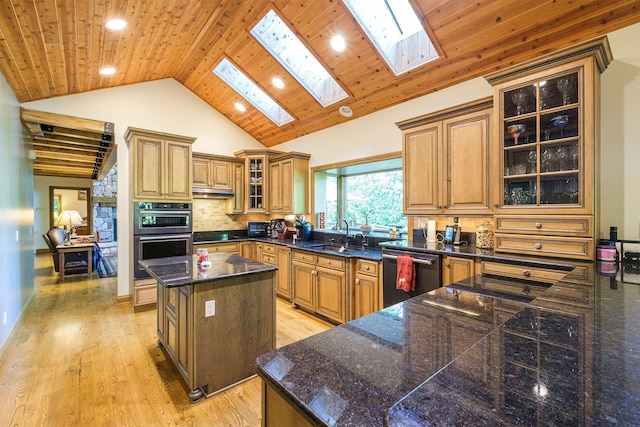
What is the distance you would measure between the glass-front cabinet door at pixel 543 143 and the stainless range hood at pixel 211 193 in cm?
428

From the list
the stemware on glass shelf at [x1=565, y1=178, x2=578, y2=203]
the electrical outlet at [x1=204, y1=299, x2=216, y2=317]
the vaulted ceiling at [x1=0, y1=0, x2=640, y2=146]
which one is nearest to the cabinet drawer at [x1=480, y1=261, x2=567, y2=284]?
the stemware on glass shelf at [x1=565, y1=178, x2=578, y2=203]

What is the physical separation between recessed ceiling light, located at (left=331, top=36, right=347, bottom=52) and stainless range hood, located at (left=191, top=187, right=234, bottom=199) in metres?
3.12

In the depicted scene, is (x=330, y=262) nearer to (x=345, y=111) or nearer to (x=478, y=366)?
(x=345, y=111)

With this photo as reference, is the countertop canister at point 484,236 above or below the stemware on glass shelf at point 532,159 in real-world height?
below

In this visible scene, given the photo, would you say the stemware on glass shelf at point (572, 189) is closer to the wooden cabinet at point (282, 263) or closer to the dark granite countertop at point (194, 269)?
the dark granite countertop at point (194, 269)

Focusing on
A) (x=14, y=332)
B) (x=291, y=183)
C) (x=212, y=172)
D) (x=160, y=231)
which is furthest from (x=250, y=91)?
(x=14, y=332)

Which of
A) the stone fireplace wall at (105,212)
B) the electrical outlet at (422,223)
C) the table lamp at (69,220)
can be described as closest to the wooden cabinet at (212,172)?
the electrical outlet at (422,223)

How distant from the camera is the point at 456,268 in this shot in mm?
2543

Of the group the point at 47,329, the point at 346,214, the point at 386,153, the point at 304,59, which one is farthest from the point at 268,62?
the point at 47,329

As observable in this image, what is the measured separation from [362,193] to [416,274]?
231 centimetres

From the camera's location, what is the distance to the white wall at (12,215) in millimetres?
2830

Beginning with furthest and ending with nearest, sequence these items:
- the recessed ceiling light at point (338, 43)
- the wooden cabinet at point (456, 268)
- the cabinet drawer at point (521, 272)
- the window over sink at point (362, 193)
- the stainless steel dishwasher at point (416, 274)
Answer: the window over sink at point (362, 193) → the recessed ceiling light at point (338, 43) → the stainless steel dishwasher at point (416, 274) → the wooden cabinet at point (456, 268) → the cabinet drawer at point (521, 272)

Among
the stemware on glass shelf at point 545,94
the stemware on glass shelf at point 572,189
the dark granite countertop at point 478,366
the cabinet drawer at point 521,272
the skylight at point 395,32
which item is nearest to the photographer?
the dark granite countertop at point 478,366

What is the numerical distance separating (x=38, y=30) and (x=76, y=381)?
295cm
